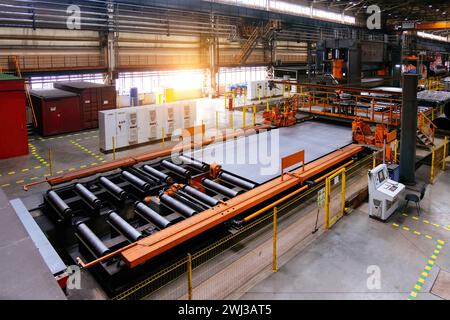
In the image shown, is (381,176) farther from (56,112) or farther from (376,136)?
(56,112)

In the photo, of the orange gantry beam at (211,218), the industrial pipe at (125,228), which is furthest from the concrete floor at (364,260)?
the industrial pipe at (125,228)

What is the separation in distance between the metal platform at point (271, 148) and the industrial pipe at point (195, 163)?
0.26m

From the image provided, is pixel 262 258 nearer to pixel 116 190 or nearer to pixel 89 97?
pixel 116 190

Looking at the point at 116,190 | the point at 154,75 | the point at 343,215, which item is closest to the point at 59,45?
the point at 154,75

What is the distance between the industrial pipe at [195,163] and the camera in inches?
412

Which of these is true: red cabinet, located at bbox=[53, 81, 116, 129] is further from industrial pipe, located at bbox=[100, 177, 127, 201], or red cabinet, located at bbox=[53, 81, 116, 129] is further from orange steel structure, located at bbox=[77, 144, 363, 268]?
orange steel structure, located at bbox=[77, 144, 363, 268]

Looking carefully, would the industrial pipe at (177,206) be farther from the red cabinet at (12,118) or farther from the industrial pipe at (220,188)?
the red cabinet at (12,118)

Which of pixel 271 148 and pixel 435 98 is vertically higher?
pixel 435 98

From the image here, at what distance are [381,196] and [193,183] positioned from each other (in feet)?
15.9

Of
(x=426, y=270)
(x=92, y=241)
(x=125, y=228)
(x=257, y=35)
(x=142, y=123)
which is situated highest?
(x=257, y=35)

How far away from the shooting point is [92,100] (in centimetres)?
1877

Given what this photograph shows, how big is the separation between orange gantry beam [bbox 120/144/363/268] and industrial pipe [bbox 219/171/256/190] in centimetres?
38

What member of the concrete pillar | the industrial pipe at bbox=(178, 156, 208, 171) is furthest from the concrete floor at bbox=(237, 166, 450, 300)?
the industrial pipe at bbox=(178, 156, 208, 171)

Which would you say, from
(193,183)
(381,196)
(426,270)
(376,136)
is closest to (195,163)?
(193,183)
